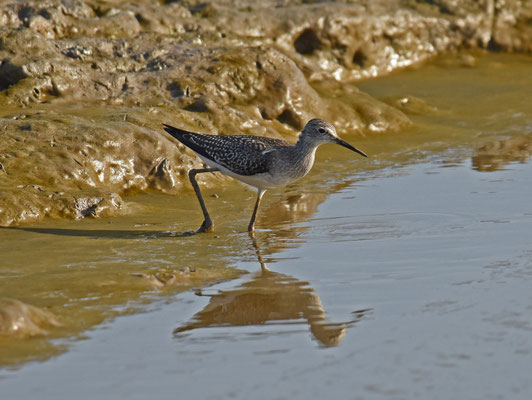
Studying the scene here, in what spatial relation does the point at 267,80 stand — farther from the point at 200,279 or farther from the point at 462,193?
the point at 200,279

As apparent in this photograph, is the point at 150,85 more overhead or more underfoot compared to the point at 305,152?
more overhead

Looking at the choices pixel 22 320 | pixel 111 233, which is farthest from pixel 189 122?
pixel 22 320

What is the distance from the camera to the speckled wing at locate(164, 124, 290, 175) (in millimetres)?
7980

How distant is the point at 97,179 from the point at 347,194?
8.82ft

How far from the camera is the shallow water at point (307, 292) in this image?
4.52 meters

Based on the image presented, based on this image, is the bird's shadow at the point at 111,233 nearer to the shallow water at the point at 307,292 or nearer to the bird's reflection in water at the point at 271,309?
the shallow water at the point at 307,292

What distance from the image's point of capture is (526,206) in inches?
328

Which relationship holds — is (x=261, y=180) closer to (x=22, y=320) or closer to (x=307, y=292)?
(x=307, y=292)

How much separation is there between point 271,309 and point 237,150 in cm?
275

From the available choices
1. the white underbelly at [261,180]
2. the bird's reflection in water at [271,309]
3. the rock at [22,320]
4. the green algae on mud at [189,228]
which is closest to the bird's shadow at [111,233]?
the green algae on mud at [189,228]

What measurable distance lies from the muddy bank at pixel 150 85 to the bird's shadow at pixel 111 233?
334mm

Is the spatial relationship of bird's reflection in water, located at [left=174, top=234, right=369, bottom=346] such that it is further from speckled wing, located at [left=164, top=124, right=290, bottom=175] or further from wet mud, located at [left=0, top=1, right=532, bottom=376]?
speckled wing, located at [left=164, top=124, right=290, bottom=175]

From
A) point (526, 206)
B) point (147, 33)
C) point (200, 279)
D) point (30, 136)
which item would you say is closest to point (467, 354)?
point (200, 279)

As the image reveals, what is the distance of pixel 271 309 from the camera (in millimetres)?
5676
